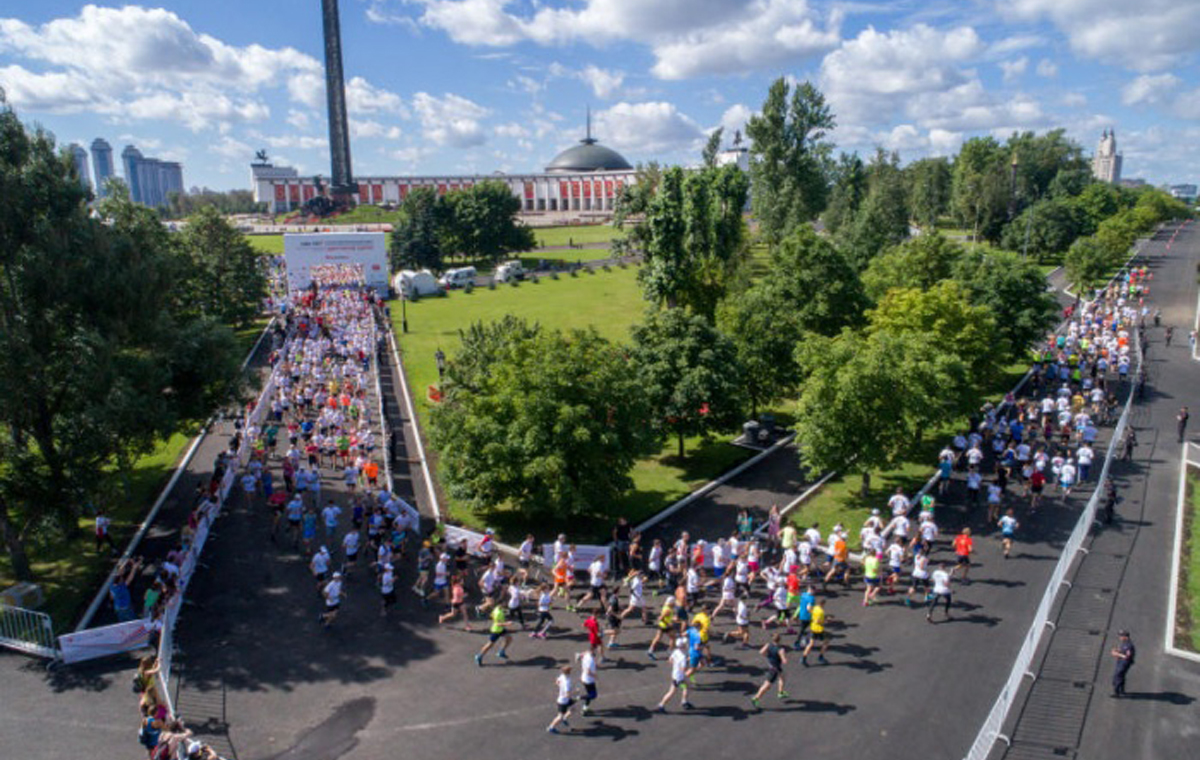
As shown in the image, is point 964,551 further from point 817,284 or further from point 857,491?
point 817,284

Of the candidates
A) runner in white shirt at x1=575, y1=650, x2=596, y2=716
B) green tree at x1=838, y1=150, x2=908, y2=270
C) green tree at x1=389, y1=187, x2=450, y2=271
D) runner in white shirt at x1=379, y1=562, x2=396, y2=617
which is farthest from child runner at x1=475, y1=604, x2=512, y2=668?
green tree at x1=389, y1=187, x2=450, y2=271

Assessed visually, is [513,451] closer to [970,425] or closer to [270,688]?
[270,688]

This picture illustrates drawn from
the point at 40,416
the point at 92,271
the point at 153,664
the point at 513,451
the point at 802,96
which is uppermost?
the point at 802,96

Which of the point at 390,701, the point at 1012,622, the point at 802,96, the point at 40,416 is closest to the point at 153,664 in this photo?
the point at 390,701

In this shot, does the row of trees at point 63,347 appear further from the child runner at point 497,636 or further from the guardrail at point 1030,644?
the guardrail at point 1030,644

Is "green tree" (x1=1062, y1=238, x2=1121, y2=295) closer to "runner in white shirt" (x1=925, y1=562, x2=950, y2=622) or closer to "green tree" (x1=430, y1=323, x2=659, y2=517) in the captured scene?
"green tree" (x1=430, y1=323, x2=659, y2=517)

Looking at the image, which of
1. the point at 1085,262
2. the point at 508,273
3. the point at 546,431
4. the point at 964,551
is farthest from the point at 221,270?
the point at 1085,262
